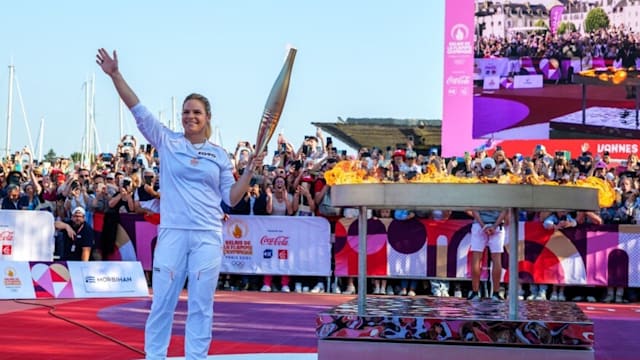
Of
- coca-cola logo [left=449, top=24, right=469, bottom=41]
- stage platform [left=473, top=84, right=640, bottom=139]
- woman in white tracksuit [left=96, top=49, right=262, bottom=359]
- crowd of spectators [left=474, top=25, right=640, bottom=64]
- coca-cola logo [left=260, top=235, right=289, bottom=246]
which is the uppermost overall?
coca-cola logo [left=449, top=24, right=469, bottom=41]

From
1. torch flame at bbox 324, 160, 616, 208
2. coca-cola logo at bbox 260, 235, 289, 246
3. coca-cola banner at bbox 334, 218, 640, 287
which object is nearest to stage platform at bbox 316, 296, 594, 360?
torch flame at bbox 324, 160, 616, 208

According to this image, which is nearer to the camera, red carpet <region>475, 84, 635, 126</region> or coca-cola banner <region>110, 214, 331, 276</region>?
coca-cola banner <region>110, 214, 331, 276</region>

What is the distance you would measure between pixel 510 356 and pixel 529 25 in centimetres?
2009

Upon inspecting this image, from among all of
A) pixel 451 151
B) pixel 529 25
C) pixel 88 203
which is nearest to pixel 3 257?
pixel 88 203

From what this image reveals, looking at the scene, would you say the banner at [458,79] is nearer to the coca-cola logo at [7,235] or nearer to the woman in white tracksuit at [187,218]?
the coca-cola logo at [7,235]

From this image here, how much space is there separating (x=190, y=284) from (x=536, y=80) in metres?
20.5

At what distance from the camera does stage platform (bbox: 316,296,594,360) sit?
7.09m

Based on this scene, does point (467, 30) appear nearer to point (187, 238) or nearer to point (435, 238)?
point (435, 238)

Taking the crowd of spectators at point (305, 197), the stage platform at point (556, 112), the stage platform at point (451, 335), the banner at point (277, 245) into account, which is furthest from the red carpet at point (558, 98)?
the stage platform at point (451, 335)

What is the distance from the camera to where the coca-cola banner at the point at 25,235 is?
54.8 ft

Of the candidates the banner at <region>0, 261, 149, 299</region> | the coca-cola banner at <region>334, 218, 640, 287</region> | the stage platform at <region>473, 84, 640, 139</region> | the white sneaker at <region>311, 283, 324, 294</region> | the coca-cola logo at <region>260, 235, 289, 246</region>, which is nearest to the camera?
the banner at <region>0, 261, 149, 299</region>

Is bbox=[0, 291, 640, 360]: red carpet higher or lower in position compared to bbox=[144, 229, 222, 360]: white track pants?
lower

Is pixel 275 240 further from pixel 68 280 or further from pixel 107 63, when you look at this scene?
pixel 107 63

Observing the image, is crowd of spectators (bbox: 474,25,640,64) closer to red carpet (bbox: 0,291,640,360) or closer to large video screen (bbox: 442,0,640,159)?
large video screen (bbox: 442,0,640,159)
